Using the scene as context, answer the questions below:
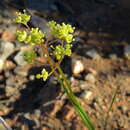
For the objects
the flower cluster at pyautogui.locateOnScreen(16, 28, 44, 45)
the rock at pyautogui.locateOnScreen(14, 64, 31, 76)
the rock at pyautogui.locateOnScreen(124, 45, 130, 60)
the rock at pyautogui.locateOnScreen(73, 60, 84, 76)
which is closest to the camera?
the flower cluster at pyautogui.locateOnScreen(16, 28, 44, 45)

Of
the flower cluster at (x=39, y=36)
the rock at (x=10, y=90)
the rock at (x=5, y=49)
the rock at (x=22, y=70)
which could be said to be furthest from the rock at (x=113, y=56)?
the flower cluster at (x=39, y=36)

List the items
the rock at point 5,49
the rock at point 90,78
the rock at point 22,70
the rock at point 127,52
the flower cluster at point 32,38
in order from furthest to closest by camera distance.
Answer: the rock at point 5,49 < the rock at point 22,70 < the rock at point 127,52 < the rock at point 90,78 < the flower cluster at point 32,38

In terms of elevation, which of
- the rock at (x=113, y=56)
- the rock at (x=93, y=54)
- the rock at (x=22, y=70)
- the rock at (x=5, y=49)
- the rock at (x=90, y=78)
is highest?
the rock at (x=5, y=49)

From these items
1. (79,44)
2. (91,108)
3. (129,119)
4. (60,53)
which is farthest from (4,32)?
(60,53)

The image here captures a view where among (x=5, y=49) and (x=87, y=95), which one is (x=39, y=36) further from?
(x=5, y=49)

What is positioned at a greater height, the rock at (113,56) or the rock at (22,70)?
the rock at (22,70)

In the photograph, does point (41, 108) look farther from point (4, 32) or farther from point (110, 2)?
point (110, 2)

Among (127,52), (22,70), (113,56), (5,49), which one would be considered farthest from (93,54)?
(5,49)

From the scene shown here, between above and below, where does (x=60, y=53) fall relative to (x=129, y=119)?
above

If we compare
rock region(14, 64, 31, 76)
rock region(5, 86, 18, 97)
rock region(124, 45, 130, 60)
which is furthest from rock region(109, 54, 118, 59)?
rock region(5, 86, 18, 97)

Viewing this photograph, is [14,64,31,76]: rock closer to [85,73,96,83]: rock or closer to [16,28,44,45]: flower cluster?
[85,73,96,83]: rock

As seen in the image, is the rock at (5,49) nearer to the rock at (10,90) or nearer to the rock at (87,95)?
the rock at (10,90)
